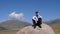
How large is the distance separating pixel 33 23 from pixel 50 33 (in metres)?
1.92

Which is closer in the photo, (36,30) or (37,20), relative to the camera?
(36,30)

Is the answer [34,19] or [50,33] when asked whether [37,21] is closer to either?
[34,19]

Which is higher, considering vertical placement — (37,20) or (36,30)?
(37,20)

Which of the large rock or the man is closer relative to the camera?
the large rock

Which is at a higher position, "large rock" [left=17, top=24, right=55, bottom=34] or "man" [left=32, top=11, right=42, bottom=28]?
"man" [left=32, top=11, right=42, bottom=28]

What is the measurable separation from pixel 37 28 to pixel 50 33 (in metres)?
1.36

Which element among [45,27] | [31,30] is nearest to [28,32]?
[31,30]

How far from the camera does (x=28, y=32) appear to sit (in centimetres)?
2048

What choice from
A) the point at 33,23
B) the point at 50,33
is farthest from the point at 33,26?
the point at 50,33

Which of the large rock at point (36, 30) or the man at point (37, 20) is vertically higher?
the man at point (37, 20)

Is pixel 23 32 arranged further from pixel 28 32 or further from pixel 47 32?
pixel 47 32

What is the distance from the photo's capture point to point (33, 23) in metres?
21.1

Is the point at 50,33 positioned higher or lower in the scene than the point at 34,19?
lower

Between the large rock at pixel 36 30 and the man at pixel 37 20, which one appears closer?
the large rock at pixel 36 30
